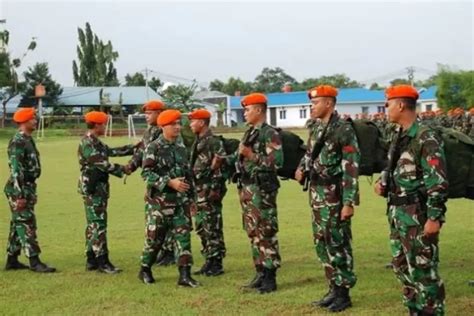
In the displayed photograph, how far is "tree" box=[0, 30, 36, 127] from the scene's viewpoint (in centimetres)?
6097

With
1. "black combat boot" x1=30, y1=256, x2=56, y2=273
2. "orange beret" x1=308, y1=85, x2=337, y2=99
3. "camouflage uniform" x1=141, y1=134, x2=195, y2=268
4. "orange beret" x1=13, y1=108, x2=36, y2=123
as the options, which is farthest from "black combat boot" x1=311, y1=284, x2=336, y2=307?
"orange beret" x1=13, y1=108, x2=36, y2=123

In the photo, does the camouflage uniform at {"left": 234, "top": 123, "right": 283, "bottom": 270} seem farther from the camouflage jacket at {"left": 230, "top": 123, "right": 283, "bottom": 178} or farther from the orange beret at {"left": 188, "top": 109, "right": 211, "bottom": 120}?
the orange beret at {"left": 188, "top": 109, "right": 211, "bottom": 120}

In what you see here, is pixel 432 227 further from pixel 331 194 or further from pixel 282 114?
pixel 282 114

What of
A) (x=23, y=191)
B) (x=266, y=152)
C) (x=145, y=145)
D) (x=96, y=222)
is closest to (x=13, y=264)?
(x=23, y=191)

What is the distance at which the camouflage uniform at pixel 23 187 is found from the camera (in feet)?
28.4

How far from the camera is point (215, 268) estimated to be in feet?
27.7

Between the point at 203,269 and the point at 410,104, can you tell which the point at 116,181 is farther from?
the point at 410,104

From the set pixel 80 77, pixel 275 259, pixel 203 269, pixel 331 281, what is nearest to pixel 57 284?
pixel 203 269

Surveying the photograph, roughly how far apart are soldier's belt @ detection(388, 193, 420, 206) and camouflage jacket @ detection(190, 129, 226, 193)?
3.30 m

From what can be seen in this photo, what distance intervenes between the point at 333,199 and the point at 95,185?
11.0 feet

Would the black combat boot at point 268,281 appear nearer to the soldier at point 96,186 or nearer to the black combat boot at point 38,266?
the soldier at point 96,186

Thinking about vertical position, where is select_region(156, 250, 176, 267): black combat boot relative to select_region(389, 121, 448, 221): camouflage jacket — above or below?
below

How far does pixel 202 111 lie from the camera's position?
8.86 m

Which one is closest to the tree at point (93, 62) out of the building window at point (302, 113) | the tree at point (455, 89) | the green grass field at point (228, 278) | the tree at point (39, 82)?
the tree at point (39, 82)
